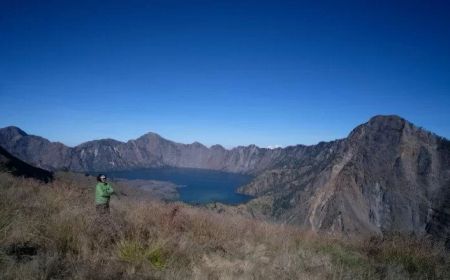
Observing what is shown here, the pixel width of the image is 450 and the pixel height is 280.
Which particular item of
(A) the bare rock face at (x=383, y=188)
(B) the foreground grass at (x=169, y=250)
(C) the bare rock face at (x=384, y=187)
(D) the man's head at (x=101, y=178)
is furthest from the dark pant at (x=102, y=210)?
(A) the bare rock face at (x=383, y=188)

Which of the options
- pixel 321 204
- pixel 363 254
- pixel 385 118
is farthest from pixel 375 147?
pixel 363 254

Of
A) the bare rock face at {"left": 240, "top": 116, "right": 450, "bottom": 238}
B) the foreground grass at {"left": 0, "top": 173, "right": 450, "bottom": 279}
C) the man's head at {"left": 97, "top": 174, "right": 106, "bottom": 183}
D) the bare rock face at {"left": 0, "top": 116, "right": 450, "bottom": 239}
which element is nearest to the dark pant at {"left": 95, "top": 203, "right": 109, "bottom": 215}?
the foreground grass at {"left": 0, "top": 173, "right": 450, "bottom": 279}

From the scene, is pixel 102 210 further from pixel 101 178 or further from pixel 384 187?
pixel 384 187

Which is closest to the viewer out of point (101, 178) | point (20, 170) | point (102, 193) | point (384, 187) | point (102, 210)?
point (102, 210)

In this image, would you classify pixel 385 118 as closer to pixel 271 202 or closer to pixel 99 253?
pixel 271 202

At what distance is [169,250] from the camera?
5.62 metres

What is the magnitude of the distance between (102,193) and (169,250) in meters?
4.19

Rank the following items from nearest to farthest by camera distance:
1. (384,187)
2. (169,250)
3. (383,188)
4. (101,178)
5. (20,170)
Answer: (169,250) < (101,178) < (20,170) < (383,188) < (384,187)

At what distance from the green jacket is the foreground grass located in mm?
625

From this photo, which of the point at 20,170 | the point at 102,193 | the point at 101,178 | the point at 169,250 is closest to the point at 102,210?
the point at 169,250

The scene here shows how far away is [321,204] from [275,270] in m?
120

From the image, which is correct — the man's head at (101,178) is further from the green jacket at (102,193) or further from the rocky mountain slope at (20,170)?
the rocky mountain slope at (20,170)

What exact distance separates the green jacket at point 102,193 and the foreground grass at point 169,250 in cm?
62

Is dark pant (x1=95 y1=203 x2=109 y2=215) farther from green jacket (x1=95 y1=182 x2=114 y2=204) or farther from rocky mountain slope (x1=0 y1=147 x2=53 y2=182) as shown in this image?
rocky mountain slope (x1=0 y1=147 x2=53 y2=182)
